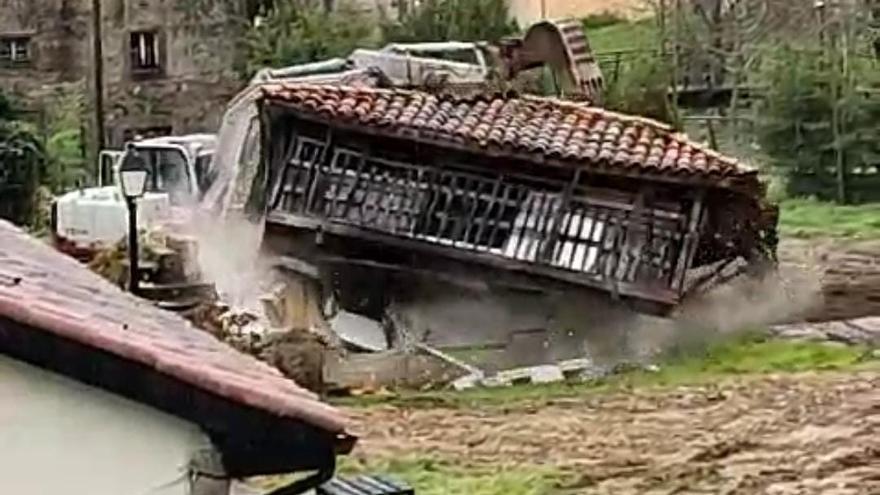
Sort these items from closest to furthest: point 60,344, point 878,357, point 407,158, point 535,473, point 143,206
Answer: point 60,344, point 535,473, point 878,357, point 407,158, point 143,206

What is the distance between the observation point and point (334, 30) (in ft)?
95.0

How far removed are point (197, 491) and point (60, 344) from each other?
42cm

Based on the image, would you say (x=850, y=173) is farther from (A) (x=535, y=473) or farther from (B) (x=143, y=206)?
(A) (x=535, y=473)

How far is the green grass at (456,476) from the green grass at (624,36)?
18.9 m

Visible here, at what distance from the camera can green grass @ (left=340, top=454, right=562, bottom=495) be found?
10.9 meters

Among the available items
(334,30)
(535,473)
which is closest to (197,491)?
(535,473)

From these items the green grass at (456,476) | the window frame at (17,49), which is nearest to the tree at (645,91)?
the window frame at (17,49)

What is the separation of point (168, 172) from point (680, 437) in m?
10.9

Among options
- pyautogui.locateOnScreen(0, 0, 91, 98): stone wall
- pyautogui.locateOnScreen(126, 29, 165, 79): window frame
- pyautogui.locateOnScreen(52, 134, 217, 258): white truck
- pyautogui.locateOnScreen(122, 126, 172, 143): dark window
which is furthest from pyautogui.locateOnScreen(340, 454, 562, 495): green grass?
pyautogui.locateOnScreen(0, 0, 91, 98): stone wall

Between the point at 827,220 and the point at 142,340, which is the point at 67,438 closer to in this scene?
the point at 142,340

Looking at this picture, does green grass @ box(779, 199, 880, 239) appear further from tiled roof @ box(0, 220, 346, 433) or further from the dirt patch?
tiled roof @ box(0, 220, 346, 433)

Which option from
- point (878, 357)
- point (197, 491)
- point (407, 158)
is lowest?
point (878, 357)

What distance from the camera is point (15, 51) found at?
1188 inches

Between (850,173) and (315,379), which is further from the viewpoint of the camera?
(850,173)
